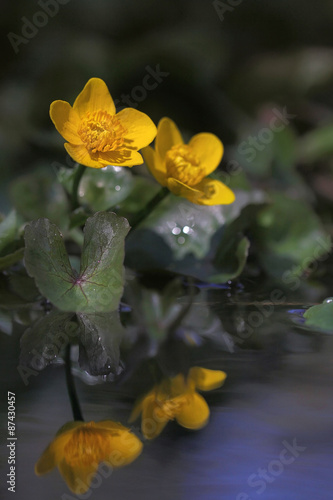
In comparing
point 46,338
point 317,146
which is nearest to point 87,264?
point 46,338

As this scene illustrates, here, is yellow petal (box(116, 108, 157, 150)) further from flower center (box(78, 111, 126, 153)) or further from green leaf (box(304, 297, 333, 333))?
green leaf (box(304, 297, 333, 333))

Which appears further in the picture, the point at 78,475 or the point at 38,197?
the point at 38,197

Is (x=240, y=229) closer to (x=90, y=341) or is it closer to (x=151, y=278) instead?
(x=151, y=278)

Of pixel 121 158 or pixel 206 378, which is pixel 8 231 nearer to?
pixel 121 158

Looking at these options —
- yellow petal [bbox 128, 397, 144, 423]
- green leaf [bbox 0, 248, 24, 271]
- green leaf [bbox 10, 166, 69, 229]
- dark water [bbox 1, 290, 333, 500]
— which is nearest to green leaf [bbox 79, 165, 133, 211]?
green leaf [bbox 10, 166, 69, 229]

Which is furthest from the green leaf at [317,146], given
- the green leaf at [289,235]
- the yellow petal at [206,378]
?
the yellow petal at [206,378]

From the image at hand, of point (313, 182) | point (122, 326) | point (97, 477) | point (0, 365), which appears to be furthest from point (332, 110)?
point (97, 477)
